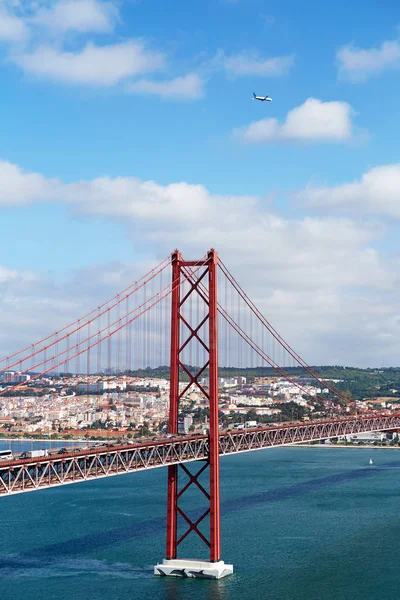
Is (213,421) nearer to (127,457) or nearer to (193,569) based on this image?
(127,457)

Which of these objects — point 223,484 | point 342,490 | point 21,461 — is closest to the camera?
point 21,461

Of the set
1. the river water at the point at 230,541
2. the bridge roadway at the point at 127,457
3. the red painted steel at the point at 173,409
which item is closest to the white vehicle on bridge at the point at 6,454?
the bridge roadway at the point at 127,457

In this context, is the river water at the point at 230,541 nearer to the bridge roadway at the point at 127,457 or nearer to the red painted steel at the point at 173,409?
the red painted steel at the point at 173,409

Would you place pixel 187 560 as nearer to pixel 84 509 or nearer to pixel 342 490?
pixel 84 509

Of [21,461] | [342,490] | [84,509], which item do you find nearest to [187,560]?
[21,461]

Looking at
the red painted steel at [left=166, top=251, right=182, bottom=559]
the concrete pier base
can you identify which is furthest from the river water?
the red painted steel at [left=166, top=251, right=182, bottom=559]

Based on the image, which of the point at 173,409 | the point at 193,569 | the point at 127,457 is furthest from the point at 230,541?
the point at 127,457
